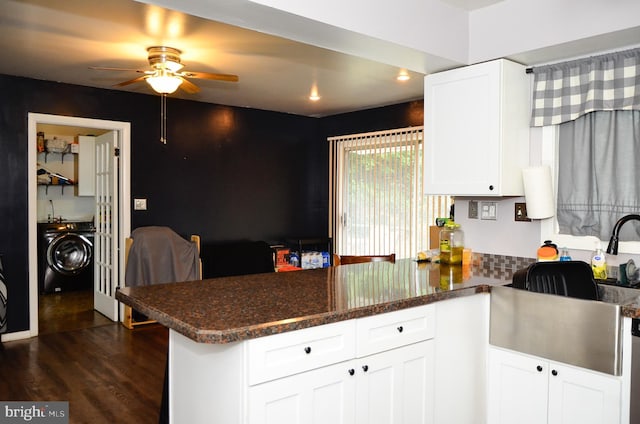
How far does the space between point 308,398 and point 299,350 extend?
0.59 feet

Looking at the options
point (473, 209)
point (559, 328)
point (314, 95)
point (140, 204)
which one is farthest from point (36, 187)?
point (559, 328)

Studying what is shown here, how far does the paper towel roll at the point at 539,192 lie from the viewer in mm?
2656

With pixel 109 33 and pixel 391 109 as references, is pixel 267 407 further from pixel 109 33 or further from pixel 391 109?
pixel 391 109

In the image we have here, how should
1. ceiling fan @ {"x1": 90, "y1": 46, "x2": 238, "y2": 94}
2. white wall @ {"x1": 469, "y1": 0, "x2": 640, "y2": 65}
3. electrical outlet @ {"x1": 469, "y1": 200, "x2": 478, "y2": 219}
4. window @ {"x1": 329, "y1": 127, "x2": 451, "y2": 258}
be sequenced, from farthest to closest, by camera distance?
window @ {"x1": 329, "y1": 127, "x2": 451, "y2": 258} < ceiling fan @ {"x1": 90, "y1": 46, "x2": 238, "y2": 94} < electrical outlet @ {"x1": 469, "y1": 200, "x2": 478, "y2": 219} < white wall @ {"x1": 469, "y1": 0, "x2": 640, "y2": 65}

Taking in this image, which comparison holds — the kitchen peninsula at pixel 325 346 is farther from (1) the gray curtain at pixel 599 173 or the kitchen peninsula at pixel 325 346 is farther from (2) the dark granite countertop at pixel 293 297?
(1) the gray curtain at pixel 599 173

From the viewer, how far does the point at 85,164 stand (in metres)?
7.02

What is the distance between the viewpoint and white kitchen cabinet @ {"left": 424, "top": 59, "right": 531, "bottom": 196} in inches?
105

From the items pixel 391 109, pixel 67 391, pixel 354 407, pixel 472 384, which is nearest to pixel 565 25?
pixel 472 384

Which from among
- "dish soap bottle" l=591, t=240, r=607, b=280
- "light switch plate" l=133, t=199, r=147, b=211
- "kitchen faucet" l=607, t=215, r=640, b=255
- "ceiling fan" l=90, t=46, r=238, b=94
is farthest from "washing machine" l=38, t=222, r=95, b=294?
"kitchen faucet" l=607, t=215, r=640, b=255

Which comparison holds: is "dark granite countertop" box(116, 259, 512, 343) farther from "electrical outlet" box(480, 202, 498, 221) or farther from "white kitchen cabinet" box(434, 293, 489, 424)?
"electrical outlet" box(480, 202, 498, 221)

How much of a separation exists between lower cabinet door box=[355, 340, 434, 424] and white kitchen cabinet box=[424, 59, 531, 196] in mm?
1079

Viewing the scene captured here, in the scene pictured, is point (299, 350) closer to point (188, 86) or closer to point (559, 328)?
point (559, 328)

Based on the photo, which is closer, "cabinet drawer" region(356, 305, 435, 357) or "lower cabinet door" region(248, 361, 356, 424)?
"lower cabinet door" region(248, 361, 356, 424)

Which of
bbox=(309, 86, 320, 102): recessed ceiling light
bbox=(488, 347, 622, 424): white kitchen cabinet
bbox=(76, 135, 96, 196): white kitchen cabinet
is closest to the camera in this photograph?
bbox=(488, 347, 622, 424): white kitchen cabinet
